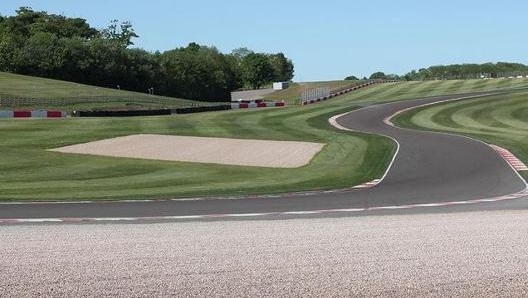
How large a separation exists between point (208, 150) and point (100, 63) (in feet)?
316

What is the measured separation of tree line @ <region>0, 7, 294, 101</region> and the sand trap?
280 feet

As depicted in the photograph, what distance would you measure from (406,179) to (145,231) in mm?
13924

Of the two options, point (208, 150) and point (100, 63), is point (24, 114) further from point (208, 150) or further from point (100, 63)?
point (100, 63)

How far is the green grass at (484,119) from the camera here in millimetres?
40344

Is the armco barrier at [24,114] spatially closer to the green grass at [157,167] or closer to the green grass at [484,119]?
the green grass at [157,167]

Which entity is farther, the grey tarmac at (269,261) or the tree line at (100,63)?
the tree line at (100,63)

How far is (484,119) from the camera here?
5369 cm

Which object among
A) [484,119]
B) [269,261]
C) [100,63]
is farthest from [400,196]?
[100,63]

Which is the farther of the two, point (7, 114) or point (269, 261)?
point (7, 114)

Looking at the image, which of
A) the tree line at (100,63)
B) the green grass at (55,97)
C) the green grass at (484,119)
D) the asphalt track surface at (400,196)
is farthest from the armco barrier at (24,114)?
the tree line at (100,63)

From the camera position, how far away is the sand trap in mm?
31500

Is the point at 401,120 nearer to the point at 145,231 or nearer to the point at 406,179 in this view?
the point at 406,179

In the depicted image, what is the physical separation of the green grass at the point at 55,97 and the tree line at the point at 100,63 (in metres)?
25.6

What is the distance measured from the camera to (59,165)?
29859 millimetres
